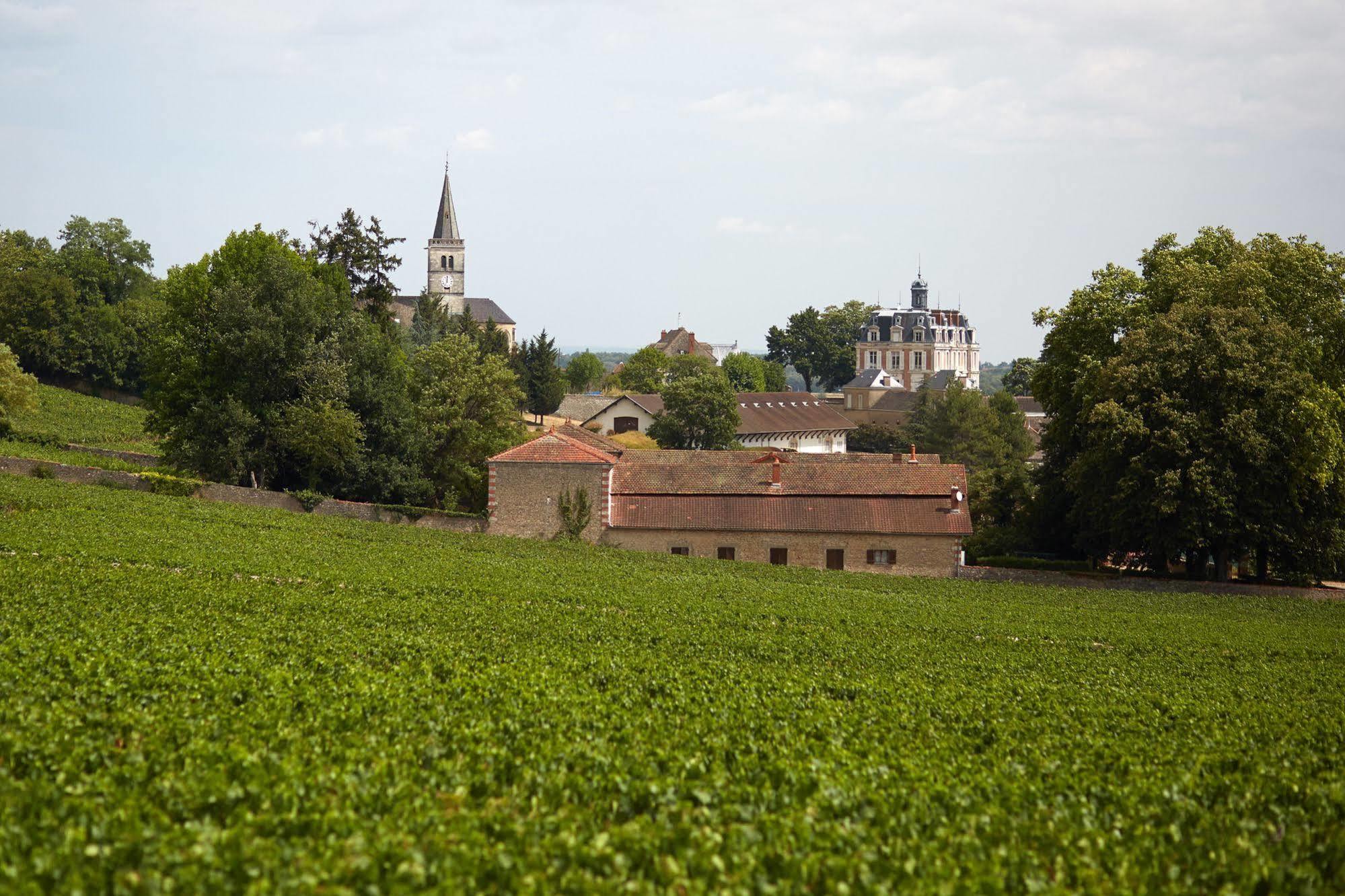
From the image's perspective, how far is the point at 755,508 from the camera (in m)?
48.1

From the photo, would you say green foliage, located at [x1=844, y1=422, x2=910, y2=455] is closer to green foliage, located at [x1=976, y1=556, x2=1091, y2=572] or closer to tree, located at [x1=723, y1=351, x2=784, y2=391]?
tree, located at [x1=723, y1=351, x2=784, y2=391]

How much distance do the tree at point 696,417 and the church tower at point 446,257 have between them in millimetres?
73925

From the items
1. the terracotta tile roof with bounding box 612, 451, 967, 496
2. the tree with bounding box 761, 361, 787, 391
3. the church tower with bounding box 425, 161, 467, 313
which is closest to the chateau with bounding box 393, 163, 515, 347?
the church tower with bounding box 425, 161, 467, 313

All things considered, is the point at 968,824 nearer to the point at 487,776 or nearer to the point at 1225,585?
the point at 487,776

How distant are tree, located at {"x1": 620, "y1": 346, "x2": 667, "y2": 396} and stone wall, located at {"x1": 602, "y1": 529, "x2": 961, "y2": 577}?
6869 centimetres

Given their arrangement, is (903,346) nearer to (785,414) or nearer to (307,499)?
(785,414)

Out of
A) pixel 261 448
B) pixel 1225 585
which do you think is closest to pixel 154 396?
pixel 261 448

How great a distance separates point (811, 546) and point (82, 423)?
49.4 m

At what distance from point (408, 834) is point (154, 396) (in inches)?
1947

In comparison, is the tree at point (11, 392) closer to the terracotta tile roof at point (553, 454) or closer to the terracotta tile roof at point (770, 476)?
the terracotta tile roof at point (553, 454)

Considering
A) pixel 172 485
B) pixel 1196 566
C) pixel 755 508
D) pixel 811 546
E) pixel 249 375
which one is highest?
pixel 249 375

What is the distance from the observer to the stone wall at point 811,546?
153 ft

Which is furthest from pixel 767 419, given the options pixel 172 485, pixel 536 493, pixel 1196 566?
pixel 172 485

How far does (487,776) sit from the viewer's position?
12.3 metres
